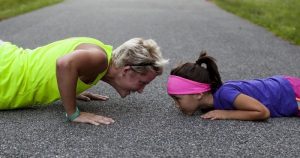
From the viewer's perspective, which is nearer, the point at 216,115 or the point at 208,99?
the point at 216,115

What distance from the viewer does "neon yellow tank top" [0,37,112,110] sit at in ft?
13.4

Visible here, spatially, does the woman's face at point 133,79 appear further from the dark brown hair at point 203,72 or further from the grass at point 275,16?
the grass at point 275,16

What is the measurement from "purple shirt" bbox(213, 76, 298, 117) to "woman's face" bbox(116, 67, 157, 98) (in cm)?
60

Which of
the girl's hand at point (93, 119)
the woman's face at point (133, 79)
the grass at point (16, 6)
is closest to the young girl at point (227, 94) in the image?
the woman's face at point (133, 79)

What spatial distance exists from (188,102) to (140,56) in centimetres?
62

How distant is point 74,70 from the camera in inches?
144

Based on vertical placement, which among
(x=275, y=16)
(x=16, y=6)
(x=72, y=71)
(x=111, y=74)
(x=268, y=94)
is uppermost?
(x=72, y=71)

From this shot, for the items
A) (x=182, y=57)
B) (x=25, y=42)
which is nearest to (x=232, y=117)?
(x=182, y=57)

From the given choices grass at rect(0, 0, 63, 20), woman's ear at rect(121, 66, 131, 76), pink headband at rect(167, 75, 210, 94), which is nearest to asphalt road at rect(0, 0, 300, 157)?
pink headband at rect(167, 75, 210, 94)

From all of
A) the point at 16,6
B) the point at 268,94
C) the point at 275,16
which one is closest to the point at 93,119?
the point at 268,94

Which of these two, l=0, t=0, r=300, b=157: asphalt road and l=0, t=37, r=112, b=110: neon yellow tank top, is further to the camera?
l=0, t=37, r=112, b=110: neon yellow tank top

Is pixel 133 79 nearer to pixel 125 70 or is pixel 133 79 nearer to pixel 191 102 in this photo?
pixel 125 70

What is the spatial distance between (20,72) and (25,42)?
4.86 metres

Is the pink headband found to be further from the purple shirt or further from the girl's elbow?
the girl's elbow
